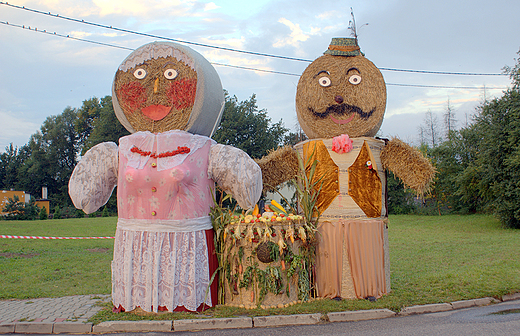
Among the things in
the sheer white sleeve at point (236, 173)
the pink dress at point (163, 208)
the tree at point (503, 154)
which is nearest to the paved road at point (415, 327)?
the pink dress at point (163, 208)

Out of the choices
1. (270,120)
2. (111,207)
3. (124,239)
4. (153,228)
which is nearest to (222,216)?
(153,228)

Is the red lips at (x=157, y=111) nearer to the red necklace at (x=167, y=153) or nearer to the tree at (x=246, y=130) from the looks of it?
the red necklace at (x=167, y=153)

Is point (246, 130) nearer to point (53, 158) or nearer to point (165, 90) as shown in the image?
point (165, 90)

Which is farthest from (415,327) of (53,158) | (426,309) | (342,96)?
(53,158)

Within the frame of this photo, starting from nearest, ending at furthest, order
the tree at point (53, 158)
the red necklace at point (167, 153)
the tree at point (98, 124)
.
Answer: the red necklace at point (167, 153)
the tree at point (98, 124)
the tree at point (53, 158)

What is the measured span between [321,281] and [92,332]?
110 inches

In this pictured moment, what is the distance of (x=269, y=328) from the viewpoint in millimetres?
4195

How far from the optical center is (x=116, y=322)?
4.18m

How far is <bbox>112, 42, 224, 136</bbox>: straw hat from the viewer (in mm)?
4727

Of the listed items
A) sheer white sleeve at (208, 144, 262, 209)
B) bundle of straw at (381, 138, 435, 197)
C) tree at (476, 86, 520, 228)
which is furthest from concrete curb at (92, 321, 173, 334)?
tree at (476, 86, 520, 228)

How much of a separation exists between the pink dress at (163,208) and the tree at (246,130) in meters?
17.6

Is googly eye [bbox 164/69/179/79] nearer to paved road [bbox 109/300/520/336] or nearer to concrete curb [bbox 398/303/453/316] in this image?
paved road [bbox 109/300/520/336]

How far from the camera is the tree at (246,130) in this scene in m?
22.8

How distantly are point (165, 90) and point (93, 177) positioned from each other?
4.53ft
